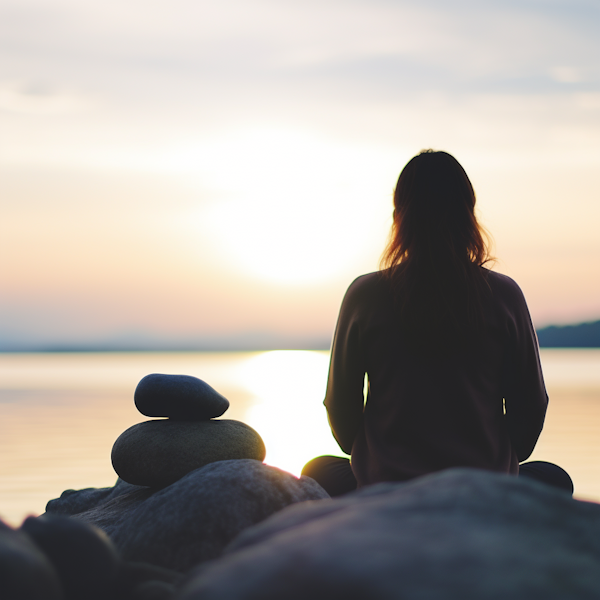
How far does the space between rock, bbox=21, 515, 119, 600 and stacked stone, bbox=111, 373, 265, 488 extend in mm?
2953

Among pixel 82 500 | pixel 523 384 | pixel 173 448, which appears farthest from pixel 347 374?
pixel 82 500

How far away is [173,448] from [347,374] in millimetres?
2195

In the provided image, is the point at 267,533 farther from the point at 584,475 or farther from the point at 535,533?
the point at 584,475

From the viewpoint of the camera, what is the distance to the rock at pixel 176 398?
5426 millimetres

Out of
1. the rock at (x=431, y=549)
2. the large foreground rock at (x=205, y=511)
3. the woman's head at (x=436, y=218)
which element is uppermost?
the woman's head at (x=436, y=218)

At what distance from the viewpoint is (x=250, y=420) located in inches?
667

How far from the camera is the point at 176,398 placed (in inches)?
215

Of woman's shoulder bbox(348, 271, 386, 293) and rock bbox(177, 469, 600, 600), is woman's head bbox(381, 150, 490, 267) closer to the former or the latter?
woman's shoulder bbox(348, 271, 386, 293)

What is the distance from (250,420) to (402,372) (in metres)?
14.1

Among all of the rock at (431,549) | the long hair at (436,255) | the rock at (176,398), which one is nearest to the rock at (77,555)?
the rock at (431,549)

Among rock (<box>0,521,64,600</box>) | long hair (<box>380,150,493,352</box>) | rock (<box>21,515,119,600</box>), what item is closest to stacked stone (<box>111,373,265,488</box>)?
long hair (<box>380,150,493,352</box>)

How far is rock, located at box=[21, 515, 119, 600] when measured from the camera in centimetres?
204

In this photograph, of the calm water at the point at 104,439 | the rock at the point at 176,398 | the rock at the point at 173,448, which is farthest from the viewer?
the calm water at the point at 104,439

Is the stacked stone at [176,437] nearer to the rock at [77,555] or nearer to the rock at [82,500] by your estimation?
the rock at [82,500]
